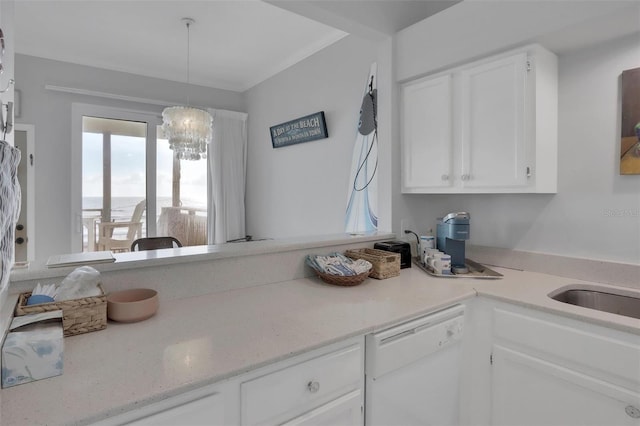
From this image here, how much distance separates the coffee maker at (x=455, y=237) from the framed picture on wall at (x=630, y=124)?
717 millimetres

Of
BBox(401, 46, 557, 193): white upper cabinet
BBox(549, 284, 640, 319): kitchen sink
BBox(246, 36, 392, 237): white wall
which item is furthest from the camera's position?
BBox(246, 36, 392, 237): white wall

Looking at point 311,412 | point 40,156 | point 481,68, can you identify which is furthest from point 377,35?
point 40,156

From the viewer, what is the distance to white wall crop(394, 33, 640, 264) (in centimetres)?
159

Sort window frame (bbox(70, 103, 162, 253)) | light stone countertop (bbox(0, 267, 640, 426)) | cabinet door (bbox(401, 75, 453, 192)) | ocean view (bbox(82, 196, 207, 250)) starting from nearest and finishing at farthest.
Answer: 1. light stone countertop (bbox(0, 267, 640, 426))
2. cabinet door (bbox(401, 75, 453, 192))
3. window frame (bbox(70, 103, 162, 253))
4. ocean view (bbox(82, 196, 207, 250))

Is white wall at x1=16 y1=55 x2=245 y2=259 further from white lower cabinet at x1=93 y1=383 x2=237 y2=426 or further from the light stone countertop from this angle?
white lower cabinet at x1=93 y1=383 x2=237 y2=426

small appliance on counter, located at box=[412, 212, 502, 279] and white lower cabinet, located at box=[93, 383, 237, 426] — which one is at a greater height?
small appliance on counter, located at box=[412, 212, 502, 279]

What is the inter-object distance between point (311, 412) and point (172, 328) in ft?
1.65

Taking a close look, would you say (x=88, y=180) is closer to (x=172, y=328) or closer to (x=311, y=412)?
(x=172, y=328)

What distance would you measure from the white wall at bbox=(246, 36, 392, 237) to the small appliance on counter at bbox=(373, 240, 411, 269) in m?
0.23

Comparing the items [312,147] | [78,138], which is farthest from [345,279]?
[78,138]

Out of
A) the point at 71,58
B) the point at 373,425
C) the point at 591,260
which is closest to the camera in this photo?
the point at 373,425

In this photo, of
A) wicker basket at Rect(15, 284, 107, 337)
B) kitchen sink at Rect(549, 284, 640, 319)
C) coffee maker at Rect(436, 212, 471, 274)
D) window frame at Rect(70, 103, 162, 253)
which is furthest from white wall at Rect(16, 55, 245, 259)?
kitchen sink at Rect(549, 284, 640, 319)

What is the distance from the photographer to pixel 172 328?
3.59ft

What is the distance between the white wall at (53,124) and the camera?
323 cm
